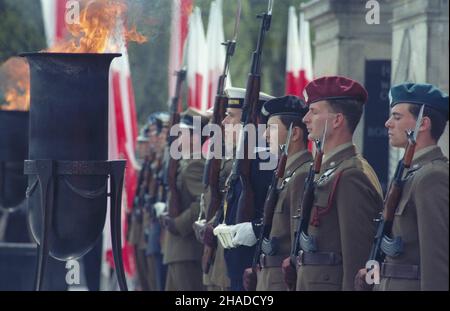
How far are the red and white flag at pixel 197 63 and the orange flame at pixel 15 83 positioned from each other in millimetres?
1940

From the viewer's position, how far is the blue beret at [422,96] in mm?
7094

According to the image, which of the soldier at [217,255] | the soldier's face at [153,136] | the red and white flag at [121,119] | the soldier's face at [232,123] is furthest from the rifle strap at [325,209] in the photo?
the red and white flag at [121,119]

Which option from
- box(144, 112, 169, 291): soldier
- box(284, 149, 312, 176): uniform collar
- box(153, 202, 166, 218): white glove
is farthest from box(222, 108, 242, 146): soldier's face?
box(144, 112, 169, 291): soldier

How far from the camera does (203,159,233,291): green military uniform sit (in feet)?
30.9

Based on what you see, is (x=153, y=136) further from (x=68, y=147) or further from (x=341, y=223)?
(x=341, y=223)

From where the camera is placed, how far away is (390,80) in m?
12.9

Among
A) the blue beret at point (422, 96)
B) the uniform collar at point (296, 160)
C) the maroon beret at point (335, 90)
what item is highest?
the maroon beret at point (335, 90)

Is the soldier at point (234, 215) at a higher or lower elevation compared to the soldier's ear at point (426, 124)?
lower

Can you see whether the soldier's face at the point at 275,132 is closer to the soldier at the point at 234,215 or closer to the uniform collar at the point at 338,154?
the soldier at the point at 234,215

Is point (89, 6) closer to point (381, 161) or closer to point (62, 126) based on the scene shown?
point (62, 126)

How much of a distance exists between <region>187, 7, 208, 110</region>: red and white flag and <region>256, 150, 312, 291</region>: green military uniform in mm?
7658

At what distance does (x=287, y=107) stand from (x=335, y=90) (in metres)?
0.82

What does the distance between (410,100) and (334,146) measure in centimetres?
72

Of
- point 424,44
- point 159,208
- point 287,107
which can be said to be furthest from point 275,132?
point 159,208
